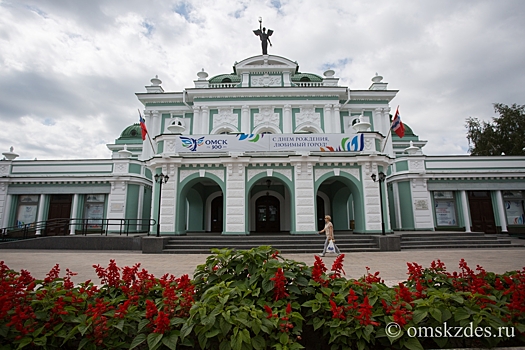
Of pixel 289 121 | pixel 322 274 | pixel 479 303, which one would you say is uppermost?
pixel 289 121

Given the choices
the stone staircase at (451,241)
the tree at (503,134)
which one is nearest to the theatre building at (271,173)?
the stone staircase at (451,241)

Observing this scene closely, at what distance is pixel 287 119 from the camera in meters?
21.0

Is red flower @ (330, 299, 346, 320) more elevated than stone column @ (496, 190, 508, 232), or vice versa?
stone column @ (496, 190, 508, 232)

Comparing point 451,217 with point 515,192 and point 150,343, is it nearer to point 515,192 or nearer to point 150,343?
point 515,192

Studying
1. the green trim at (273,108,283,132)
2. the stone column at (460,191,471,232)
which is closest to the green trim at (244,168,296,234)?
the green trim at (273,108,283,132)

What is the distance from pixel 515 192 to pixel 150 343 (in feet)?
80.9

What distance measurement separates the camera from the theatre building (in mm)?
14078

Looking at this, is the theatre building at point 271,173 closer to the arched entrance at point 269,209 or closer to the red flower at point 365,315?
the arched entrance at point 269,209

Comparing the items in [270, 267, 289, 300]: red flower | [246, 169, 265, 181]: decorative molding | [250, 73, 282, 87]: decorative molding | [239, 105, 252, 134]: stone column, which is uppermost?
[250, 73, 282, 87]: decorative molding

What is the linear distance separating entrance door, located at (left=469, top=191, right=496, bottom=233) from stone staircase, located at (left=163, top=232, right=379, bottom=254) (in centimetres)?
1095

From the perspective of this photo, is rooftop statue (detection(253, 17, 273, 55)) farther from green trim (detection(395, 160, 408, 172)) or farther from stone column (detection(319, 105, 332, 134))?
green trim (detection(395, 160, 408, 172))

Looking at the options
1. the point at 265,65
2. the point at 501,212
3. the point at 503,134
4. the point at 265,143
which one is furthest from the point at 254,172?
the point at 503,134

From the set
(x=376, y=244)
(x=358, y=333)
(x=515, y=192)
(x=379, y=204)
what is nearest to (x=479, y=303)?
(x=358, y=333)

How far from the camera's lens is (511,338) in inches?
97.9
